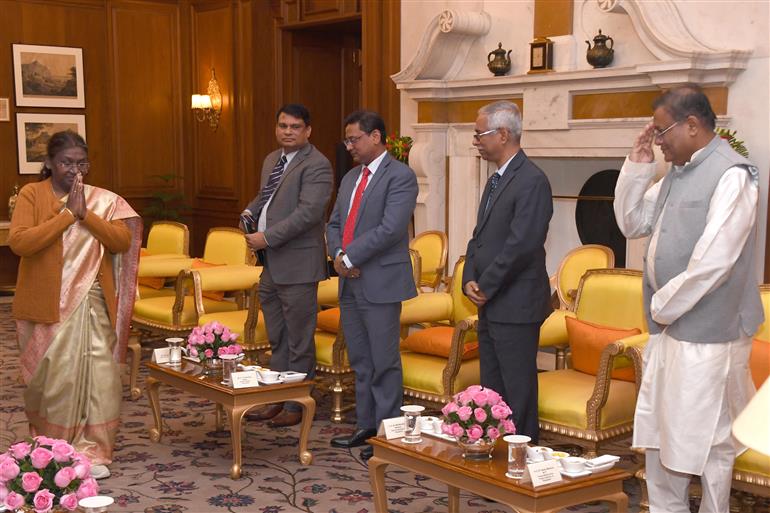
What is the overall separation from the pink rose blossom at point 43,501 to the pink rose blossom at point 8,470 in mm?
89

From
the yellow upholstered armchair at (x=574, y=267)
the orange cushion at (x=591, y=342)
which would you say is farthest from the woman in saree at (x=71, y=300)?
the yellow upholstered armchair at (x=574, y=267)

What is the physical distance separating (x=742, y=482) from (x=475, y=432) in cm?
111

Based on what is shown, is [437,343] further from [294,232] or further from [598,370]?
[598,370]

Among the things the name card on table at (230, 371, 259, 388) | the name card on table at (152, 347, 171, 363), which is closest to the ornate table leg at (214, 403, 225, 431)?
the name card on table at (152, 347, 171, 363)

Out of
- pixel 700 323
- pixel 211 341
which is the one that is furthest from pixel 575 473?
pixel 211 341

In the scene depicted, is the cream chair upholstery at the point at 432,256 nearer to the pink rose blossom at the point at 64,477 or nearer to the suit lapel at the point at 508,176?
the suit lapel at the point at 508,176

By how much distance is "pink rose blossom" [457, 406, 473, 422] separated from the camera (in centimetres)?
338

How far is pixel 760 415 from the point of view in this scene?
131cm

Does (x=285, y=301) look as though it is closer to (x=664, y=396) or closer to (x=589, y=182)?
(x=664, y=396)

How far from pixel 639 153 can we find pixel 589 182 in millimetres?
4059

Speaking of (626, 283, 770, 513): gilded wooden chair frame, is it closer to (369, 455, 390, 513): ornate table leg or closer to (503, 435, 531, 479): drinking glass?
(503, 435, 531, 479): drinking glass

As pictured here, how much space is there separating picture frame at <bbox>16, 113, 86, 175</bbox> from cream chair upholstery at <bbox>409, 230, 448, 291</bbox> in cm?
587

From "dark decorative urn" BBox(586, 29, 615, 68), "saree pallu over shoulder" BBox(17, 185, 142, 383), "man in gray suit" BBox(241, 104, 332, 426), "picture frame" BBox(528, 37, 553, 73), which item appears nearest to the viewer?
"saree pallu over shoulder" BBox(17, 185, 142, 383)

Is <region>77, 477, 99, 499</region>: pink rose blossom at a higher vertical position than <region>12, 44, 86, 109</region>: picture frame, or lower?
lower
